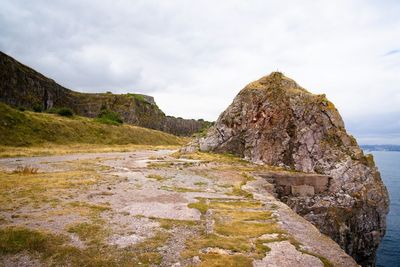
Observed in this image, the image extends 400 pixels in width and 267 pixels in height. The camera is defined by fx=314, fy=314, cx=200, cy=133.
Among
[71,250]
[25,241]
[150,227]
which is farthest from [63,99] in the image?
[71,250]

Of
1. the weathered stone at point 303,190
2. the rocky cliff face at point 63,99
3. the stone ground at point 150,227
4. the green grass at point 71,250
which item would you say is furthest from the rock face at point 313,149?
the rocky cliff face at point 63,99

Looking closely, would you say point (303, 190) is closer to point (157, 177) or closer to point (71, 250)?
point (157, 177)

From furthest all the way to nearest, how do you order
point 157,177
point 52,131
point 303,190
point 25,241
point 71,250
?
1. point 52,131
2. point 303,190
3. point 157,177
4. point 25,241
5. point 71,250

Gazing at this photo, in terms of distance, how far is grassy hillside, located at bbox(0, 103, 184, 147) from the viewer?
4934cm

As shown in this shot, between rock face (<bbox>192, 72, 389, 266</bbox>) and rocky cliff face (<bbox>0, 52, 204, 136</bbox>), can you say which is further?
rocky cliff face (<bbox>0, 52, 204, 136</bbox>)

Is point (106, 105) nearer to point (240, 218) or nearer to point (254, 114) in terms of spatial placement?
point (254, 114)

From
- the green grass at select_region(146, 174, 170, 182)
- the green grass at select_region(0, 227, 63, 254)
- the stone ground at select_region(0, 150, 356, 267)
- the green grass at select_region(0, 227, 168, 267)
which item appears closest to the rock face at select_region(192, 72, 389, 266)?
the stone ground at select_region(0, 150, 356, 267)

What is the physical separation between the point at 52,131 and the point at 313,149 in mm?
49050

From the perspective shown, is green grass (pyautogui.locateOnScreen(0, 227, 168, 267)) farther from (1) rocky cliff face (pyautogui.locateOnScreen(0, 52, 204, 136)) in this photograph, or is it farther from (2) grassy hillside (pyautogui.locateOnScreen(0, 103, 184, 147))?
(1) rocky cliff face (pyautogui.locateOnScreen(0, 52, 204, 136))

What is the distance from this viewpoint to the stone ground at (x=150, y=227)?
8.48 m

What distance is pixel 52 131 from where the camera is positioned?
5962 cm

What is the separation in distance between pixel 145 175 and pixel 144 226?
12.4m

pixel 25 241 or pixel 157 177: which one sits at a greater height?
pixel 157 177

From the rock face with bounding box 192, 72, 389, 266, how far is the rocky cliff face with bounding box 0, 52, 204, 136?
230 feet
